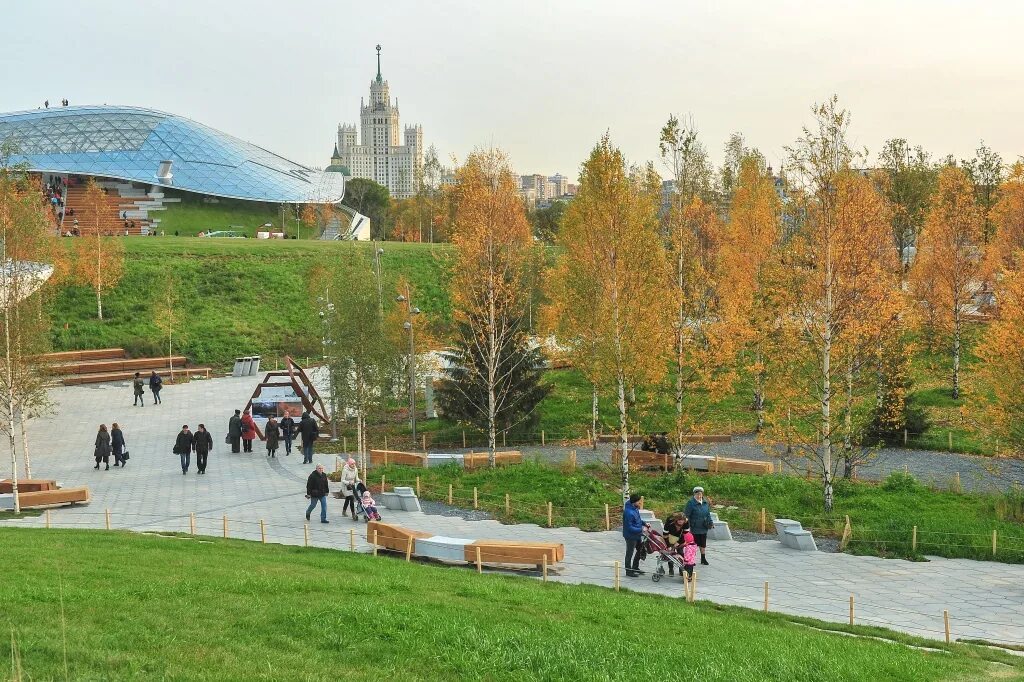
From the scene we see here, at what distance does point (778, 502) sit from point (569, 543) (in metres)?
4.97

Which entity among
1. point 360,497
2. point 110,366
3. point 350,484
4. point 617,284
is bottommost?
point 360,497

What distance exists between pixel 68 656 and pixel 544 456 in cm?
1778

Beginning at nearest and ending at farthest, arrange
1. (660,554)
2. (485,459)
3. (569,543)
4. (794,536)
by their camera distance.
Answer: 1. (660,554)
2. (794,536)
3. (569,543)
4. (485,459)

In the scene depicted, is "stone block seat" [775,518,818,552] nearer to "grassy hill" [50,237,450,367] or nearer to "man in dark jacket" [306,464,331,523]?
"man in dark jacket" [306,464,331,523]

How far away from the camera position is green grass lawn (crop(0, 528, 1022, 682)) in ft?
25.7

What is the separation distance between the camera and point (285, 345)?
4562cm

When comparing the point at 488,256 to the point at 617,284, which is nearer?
the point at 617,284

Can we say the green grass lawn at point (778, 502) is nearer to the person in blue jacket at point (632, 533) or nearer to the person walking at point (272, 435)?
the person in blue jacket at point (632, 533)

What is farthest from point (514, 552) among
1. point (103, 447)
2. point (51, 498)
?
point (103, 447)

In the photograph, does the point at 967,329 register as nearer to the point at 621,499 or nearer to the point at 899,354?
the point at 899,354

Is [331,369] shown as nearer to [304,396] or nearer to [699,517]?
[304,396]

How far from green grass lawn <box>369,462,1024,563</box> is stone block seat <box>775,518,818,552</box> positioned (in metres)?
0.69

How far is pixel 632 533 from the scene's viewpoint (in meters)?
13.8

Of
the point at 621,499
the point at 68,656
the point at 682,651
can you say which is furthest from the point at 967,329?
the point at 68,656
